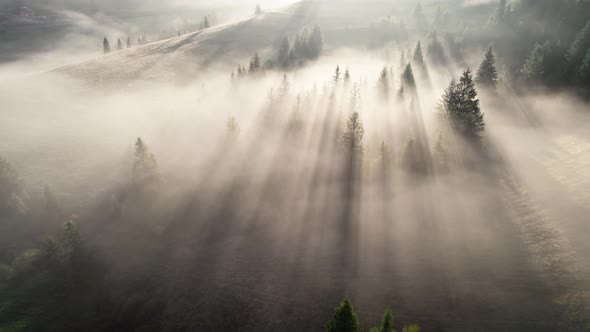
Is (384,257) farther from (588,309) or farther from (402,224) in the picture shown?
(588,309)

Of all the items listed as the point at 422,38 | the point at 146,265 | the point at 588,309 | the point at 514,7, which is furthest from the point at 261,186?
the point at 422,38

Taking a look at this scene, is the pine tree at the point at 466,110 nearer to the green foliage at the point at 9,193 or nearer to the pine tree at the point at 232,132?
the pine tree at the point at 232,132

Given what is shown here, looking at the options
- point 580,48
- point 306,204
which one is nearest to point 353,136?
point 306,204

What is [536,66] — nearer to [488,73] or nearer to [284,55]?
[488,73]

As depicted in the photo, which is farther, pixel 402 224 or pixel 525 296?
pixel 402 224

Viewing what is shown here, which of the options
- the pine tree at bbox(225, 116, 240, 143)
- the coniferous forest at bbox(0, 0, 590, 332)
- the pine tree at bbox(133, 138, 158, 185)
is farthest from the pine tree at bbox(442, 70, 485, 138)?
the pine tree at bbox(133, 138, 158, 185)
